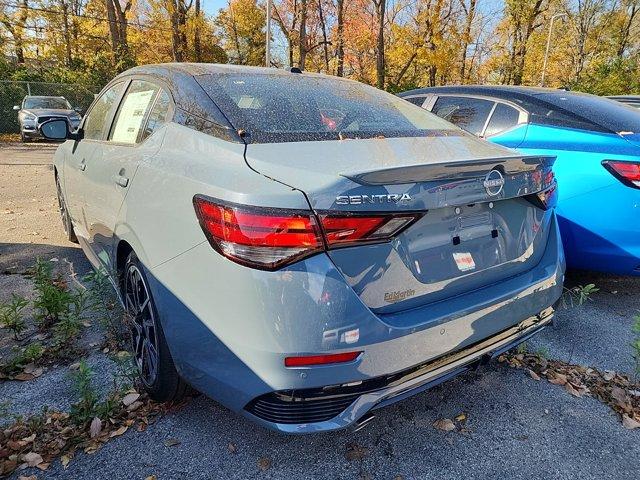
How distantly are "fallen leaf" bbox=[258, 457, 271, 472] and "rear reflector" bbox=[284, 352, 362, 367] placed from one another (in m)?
0.64

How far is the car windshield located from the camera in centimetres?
1648

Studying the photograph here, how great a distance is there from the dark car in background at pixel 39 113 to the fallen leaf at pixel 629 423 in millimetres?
15841

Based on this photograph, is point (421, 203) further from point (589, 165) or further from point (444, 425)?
point (589, 165)

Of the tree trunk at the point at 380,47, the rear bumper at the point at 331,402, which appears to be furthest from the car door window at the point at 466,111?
the tree trunk at the point at 380,47

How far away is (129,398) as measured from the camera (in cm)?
230

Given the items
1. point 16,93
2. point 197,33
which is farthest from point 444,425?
point 197,33

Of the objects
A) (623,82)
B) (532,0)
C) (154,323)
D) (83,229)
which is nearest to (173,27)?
(532,0)

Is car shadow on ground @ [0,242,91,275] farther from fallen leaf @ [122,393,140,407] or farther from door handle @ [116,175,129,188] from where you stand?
fallen leaf @ [122,393,140,407]

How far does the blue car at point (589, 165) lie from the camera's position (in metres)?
3.10

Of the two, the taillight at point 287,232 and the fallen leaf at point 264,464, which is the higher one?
the taillight at point 287,232

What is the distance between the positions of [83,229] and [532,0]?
26429 mm

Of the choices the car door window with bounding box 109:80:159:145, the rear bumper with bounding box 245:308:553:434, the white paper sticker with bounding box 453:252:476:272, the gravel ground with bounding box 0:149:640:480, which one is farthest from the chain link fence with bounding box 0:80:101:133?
the white paper sticker with bounding box 453:252:476:272

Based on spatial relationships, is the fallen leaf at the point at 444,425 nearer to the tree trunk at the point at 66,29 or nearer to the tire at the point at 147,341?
the tire at the point at 147,341

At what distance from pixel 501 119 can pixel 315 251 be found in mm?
3101
